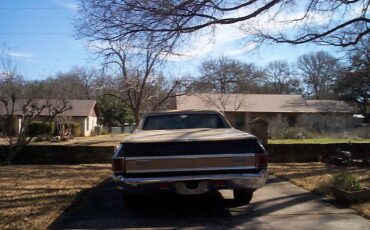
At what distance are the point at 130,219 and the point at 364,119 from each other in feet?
163

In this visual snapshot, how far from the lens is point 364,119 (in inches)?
2083

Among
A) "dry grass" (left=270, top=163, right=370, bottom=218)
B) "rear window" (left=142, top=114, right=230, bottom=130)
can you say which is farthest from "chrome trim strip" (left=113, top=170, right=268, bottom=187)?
"rear window" (left=142, top=114, right=230, bottom=130)

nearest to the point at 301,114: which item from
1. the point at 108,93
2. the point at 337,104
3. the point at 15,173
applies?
the point at 337,104

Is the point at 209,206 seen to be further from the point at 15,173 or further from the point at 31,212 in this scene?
the point at 15,173

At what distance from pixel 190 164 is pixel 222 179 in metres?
0.51

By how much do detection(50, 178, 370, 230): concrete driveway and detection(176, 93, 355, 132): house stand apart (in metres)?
38.7

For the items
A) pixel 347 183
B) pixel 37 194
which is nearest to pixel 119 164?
pixel 37 194

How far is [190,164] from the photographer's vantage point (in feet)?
23.8

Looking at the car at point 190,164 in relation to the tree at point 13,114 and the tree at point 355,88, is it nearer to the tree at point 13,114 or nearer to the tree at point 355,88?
the tree at point 13,114

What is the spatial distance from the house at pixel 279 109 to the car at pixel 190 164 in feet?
132

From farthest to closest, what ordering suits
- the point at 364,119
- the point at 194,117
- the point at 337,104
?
the point at 337,104 < the point at 364,119 < the point at 194,117

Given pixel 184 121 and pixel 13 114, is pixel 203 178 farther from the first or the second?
pixel 13 114

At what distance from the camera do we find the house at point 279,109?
49.7m

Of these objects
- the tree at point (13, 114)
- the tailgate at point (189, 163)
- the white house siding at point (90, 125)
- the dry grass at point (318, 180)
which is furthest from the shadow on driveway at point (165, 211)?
the white house siding at point (90, 125)
